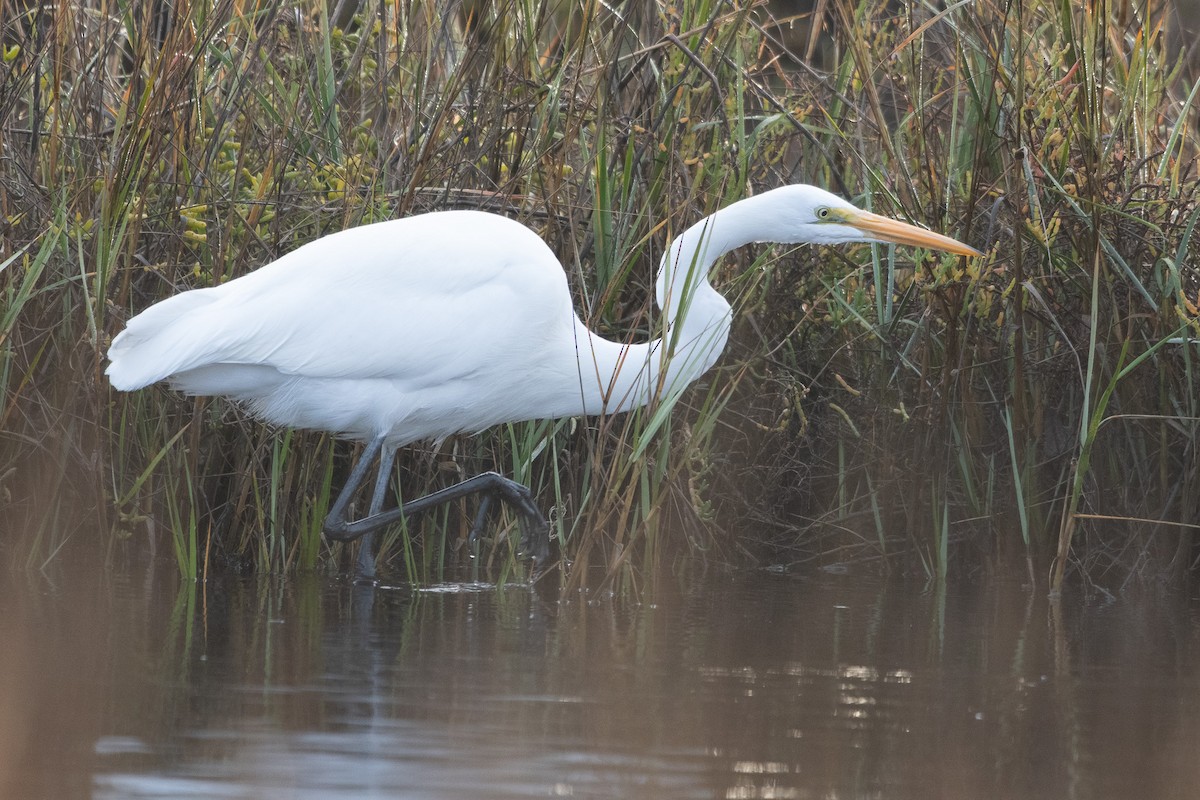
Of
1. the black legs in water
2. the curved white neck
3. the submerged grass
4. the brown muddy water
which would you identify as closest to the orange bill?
the submerged grass

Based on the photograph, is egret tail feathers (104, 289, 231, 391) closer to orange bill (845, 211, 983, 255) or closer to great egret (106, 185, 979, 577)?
great egret (106, 185, 979, 577)

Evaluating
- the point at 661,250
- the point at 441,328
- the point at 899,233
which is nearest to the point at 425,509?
the point at 441,328

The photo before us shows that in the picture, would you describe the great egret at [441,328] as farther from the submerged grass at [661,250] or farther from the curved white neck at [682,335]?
the submerged grass at [661,250]

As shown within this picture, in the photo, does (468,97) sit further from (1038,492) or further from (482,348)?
(1038,492)

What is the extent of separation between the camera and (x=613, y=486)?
3783 mm

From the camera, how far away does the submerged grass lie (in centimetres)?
423

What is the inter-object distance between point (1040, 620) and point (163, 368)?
2188 mm

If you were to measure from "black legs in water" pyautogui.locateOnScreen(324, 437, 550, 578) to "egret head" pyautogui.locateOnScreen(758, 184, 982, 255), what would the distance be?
980mm

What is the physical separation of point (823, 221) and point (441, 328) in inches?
41.0

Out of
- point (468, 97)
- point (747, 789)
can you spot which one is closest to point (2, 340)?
point (468, 97)

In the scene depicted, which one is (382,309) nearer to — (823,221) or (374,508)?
(374,508)

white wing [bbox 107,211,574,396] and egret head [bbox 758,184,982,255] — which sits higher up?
egret head [bbox 758,184,982,255]

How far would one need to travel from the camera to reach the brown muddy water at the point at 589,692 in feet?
7.83

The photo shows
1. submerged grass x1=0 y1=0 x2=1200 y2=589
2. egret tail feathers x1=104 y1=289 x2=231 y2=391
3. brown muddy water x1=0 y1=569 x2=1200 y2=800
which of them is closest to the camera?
brown muddy water x1=0 y1=569 x2=1200 y2=800
